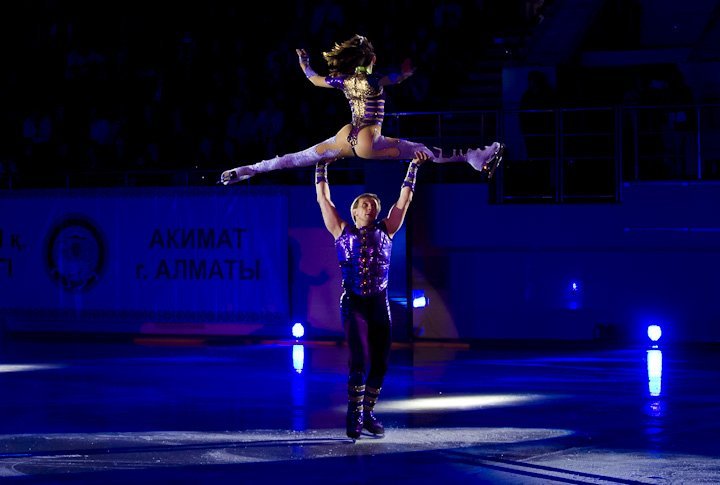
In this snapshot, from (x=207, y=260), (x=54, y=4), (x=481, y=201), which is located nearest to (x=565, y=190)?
(x=481, y=201)

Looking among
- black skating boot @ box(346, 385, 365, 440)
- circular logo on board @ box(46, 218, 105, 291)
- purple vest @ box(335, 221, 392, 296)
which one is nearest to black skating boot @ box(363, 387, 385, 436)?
black skating boot @ box(346, 385, 365, 440)

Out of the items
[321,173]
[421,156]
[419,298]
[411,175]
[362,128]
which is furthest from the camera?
[419,298]

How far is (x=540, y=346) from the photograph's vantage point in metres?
18.6

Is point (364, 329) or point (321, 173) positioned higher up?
point (321, 173)

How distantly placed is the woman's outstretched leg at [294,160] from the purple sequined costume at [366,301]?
0.71 meters

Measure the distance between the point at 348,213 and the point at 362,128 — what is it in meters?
9.89

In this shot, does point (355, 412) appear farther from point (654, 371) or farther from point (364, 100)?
point (654, 371)

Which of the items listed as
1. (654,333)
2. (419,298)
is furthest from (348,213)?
(654,333)

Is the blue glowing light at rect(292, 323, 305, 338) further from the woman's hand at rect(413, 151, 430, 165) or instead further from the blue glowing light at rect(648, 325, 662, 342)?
the woman's hand at rect(413, 151, 430, 165)

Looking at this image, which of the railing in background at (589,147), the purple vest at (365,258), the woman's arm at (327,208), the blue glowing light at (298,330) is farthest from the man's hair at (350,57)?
the blue glowing light at (298,330)

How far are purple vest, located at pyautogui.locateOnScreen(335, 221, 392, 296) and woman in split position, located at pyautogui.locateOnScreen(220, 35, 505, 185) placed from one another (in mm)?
677

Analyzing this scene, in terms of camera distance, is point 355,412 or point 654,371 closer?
point 355,412

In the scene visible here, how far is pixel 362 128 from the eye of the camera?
31.6 ft

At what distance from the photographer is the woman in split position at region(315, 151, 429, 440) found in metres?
10.2
